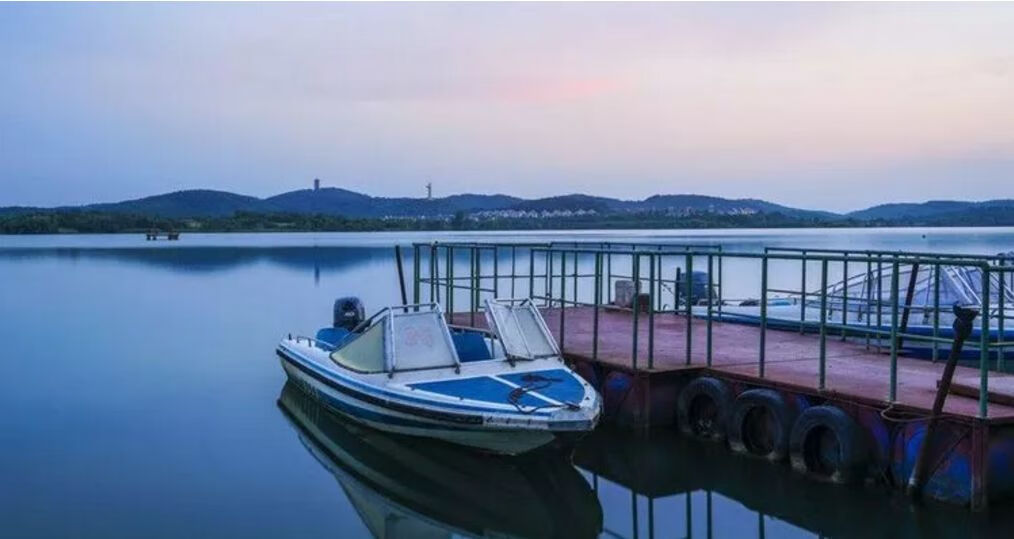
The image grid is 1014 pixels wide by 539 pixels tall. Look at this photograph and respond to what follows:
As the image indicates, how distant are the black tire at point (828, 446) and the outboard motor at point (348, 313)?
1010 centimetres

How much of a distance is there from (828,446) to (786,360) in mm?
2636

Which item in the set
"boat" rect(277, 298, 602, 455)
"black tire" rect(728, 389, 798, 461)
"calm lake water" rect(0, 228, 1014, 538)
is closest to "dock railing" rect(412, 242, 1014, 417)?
"black tire" rect(728, 389, 798, 461)

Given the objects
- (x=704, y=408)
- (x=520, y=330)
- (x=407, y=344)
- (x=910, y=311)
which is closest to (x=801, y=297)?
(x=910, y=311)

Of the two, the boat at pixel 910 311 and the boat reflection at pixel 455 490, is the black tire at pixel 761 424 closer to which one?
the boat reflection at pixel 455 490

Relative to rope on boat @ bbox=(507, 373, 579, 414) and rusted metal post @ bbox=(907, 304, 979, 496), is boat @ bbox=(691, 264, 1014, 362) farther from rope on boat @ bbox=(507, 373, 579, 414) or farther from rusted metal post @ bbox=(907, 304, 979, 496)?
rusted metal post @ bbox=(907, 304, 979, 496)

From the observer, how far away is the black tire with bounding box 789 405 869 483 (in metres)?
9.60

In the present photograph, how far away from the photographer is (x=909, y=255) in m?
14.0

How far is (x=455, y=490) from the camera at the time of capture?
412 inches

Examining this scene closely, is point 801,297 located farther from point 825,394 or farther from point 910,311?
point 825,394

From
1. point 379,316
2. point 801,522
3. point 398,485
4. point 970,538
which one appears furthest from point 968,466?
point 379,316

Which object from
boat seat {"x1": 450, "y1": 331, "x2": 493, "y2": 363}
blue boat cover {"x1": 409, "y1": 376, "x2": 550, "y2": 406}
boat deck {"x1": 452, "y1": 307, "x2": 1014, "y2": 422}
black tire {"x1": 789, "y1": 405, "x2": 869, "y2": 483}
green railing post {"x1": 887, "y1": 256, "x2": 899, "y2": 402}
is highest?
Result: green railing post {"x1": 887, "y1": 256, "x2": 899, "y2": 402}

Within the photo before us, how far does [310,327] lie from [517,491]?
17.5 meters

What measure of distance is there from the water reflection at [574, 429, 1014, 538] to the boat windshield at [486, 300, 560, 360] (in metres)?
1.41

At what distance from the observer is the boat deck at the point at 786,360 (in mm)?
9711
